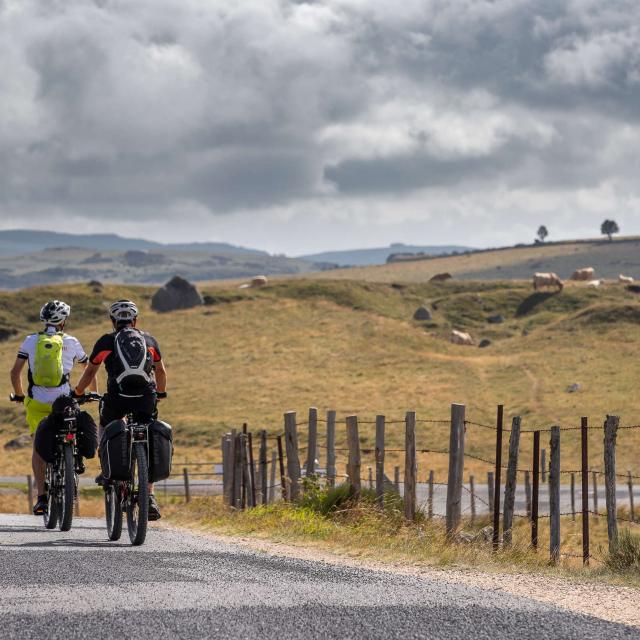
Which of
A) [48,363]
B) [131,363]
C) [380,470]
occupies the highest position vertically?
[131,363]

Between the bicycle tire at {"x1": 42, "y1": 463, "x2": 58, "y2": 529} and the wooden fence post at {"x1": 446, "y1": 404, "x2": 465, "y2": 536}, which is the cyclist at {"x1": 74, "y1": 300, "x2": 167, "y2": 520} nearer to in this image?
the bicycle tire at {"x1": 42, "y1": 463, "x2": 58, "y2": 529}

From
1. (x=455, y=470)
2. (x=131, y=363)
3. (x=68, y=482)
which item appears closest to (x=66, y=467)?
(x=68, y=482)

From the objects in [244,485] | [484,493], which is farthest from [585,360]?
[244,485]

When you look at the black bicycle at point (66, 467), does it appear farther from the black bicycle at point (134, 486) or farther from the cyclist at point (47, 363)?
the black bicycle at point (134, 486)

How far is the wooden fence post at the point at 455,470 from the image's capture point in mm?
14031

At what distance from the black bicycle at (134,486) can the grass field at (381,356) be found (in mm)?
43847

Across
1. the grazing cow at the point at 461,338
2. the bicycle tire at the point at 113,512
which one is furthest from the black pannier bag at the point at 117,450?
the grazing cow at the point at 461,338

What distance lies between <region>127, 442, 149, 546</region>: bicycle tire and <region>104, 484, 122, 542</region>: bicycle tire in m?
0.23

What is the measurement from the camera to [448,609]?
7.55 metres

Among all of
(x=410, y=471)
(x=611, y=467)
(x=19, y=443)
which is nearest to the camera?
(x=611, y=467)

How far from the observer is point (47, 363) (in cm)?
1262

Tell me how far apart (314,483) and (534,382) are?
6785cm

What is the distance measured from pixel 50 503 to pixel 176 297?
105 metres

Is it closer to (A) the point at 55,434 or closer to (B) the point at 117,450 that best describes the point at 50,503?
(A) the point at 55,434
